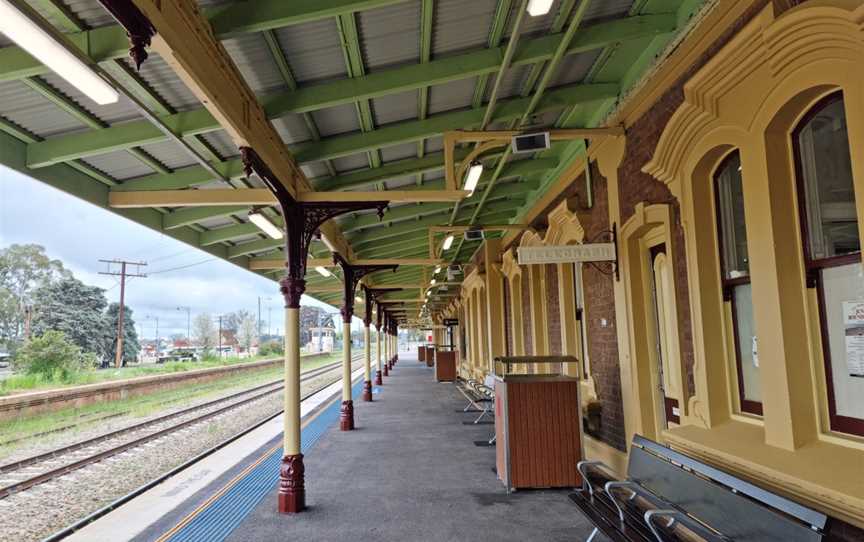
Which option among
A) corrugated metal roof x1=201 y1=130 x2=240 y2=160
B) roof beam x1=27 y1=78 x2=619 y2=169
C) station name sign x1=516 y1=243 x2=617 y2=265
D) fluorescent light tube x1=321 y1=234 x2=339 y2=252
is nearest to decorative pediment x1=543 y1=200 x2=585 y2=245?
station name sign x1=516 y1=243 x2=617 y2=265

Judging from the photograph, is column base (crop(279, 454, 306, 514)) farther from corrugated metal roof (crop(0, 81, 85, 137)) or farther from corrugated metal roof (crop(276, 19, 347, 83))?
corrugated metal roof (crop(276, 19, 347, 83))

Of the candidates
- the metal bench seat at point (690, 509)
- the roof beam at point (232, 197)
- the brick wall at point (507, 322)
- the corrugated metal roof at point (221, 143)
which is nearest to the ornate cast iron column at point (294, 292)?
the roof beam at point (232, 197)

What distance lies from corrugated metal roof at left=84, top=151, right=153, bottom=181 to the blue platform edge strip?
3485 mm

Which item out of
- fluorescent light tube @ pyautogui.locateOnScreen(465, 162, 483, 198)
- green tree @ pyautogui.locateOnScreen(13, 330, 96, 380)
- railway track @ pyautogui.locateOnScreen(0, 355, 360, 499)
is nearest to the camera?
fluorescent light tube @ pyautogui.locateOnScreen(465, 162, 483, 198)

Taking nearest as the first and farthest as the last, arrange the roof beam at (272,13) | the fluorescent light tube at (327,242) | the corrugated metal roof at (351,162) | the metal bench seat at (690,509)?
1. the metal bench seat at (690,509)
2. the roof beam at (272,13)
3. the corrugated metal roof at (351,162)
4. the fluorescent light tube at (327,242)

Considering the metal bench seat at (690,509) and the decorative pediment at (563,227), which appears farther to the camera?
the decorative pediment at (563,227)

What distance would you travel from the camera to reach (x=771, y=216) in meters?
3.26

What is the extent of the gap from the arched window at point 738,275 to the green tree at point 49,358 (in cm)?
2515

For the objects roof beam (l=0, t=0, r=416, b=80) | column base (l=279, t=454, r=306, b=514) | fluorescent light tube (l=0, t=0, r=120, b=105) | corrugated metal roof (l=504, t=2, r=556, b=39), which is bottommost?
column base (l=279, t=454, r=306, b=514)

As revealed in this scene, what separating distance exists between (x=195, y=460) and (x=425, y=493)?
4.33 m

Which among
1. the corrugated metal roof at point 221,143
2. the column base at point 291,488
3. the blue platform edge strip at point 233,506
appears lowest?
the blue platform edge strip at point 233,506

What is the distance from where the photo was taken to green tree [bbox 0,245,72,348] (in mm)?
33062

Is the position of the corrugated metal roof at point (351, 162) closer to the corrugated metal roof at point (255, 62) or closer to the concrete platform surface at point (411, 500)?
the corrugated metal roof at point (255, 62)

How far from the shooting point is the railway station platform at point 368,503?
4637 millimetres
